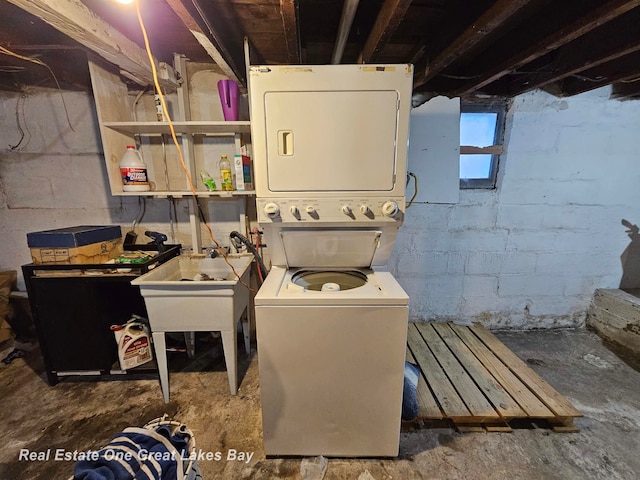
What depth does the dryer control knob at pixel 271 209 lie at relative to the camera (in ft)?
3.90

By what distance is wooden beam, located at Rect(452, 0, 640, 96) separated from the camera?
3.30 ft

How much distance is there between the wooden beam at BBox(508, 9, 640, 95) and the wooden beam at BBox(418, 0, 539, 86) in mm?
489

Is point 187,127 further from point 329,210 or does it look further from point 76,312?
point 76,312

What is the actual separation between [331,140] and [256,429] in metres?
1.50

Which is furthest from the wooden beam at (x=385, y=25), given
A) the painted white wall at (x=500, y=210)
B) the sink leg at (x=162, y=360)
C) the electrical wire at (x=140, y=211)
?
the sink leg at (x=162, y=360)

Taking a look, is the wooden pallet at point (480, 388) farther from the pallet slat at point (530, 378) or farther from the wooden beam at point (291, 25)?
the wooden beam at point (291, 25)

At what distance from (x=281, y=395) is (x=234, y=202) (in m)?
1.35

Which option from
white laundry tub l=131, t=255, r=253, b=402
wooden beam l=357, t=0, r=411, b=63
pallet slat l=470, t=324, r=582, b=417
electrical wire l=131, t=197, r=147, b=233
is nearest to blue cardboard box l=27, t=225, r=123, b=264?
electrical wire l=131, t=197, r=147, b=233

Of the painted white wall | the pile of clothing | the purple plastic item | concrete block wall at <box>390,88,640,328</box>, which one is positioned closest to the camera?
the pile of clothing

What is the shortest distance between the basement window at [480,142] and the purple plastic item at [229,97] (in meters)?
1.63

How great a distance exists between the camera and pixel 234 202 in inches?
79.2

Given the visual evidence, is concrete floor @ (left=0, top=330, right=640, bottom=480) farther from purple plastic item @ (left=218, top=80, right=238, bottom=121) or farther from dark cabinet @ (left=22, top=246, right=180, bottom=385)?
purple plastic item @ (left=218, top=80, right=238, bottom=121)

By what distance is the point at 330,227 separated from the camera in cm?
127

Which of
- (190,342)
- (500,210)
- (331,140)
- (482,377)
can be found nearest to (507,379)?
(482,377)
